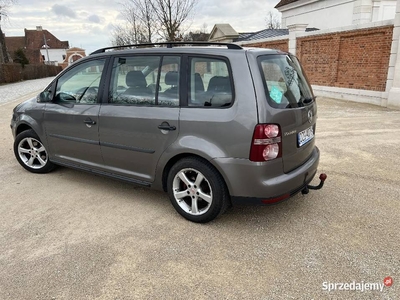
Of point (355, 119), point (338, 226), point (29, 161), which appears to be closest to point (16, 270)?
point (29, 161)

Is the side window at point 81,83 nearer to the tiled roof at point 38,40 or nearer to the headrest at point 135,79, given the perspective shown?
the headrest at point 135,79

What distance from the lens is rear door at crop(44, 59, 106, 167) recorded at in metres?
3.82

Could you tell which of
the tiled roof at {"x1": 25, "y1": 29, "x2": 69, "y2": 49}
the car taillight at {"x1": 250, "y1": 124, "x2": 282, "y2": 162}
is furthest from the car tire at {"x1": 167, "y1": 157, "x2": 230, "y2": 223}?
the tiled roof at {"x1": 25, "y1": 29, "x2": 69, "y2": 49}

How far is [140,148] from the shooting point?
3453 mm

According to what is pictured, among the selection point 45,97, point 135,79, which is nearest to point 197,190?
point 135,79

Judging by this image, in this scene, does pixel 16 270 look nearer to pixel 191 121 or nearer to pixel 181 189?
pixel 181 189

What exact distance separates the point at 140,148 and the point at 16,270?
1566 mm

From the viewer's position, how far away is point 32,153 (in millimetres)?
4746

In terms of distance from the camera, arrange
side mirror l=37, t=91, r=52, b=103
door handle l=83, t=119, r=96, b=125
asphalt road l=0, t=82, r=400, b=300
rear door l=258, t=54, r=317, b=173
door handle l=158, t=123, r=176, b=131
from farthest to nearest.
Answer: side mirror l=37, t=91, r=52, b=103
door handle l=83, t=119, r=96, b=125
door handle l=158, t=123, r=176, b=131
rear door l=258, t=54, r=317, b=173
asphalt road l=0, t=82, r=400, b=300

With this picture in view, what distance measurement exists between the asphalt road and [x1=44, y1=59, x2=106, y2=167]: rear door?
0.48 metres

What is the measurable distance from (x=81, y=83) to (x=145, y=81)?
1.09 metres

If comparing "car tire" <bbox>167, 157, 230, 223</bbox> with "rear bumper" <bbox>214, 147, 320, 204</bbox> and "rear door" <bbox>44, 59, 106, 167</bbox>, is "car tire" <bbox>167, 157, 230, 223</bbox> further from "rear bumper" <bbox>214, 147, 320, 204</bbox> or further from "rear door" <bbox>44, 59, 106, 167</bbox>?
"rear door" <bbox>44, 59, 106, 167</bbox>

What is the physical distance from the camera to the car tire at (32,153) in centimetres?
466

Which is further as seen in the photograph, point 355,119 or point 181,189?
point 355,119
